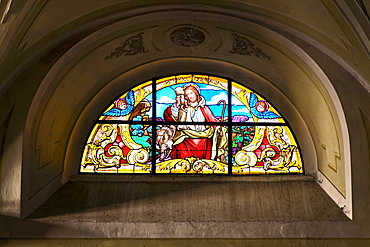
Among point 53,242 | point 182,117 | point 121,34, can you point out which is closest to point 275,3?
point 121,34

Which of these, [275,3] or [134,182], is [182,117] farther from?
[275,3]

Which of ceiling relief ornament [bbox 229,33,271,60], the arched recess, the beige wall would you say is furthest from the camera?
ceiling relief ornament [bbox 229,33,271,60]

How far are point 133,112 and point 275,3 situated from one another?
2.99 meters

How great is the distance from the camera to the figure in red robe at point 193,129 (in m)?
8.14

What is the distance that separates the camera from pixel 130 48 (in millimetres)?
7520

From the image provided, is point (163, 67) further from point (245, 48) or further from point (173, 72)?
point (245, 48)

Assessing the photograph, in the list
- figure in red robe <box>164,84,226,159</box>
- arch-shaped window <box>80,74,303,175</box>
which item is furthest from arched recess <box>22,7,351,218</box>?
figure in red robe <box>164,84,226,159</box>

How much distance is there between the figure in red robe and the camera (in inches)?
320

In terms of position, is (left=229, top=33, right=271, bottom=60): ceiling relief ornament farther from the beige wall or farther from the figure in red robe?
the figure in red robe

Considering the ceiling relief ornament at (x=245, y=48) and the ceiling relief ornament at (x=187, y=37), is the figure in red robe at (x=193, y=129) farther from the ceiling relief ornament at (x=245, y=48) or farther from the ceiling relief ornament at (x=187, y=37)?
the ceiling relief ornament at (x=245, y=48)

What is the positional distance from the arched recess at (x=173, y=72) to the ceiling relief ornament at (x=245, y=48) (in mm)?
14

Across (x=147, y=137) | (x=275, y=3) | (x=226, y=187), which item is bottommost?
(x=226, y=187)

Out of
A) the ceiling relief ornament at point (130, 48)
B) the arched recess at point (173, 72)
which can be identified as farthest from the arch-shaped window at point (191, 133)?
the ceiling relief ornament at point (130, 48)

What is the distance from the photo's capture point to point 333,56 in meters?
6.30
